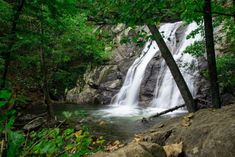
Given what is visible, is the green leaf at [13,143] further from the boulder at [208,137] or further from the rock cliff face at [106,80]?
the rock cliff face at [106,80]

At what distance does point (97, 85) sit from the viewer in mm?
23047

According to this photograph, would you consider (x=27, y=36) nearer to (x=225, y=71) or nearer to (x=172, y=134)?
(x=172, y=134)

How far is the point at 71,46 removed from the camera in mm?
21422

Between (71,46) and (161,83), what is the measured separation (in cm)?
690

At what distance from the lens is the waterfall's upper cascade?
54.5ft

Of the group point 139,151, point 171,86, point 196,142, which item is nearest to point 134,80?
point 171,86

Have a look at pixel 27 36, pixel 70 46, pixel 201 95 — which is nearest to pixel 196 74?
pixel 201 95

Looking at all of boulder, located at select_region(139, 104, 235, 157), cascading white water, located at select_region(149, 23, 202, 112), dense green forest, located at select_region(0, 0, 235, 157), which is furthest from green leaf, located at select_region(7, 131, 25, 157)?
cascading white water, located at select_region(149, 23, 202, 112)

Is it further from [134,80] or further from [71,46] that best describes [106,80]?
[71,46]

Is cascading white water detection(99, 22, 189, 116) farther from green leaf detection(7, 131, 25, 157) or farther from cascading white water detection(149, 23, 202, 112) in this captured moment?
green leaf detection(7, 131, 25, 157)

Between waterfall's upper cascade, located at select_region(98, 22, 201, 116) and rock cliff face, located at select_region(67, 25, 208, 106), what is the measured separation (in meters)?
0.40

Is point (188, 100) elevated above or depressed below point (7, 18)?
below

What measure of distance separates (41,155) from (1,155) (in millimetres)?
364

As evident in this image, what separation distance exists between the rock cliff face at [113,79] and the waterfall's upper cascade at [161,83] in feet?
1.30
